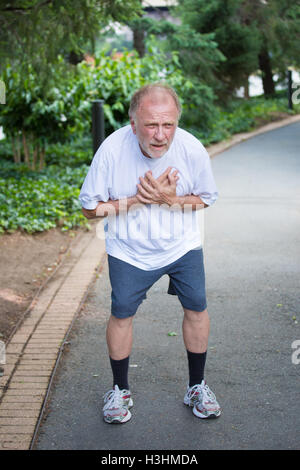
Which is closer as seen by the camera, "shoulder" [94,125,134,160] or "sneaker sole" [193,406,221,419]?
"shoulder" [94,125,134,160]

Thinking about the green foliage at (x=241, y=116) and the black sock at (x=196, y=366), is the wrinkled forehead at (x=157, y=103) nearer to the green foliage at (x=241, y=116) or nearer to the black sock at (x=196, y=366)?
the black sock at (x=196, y=366)

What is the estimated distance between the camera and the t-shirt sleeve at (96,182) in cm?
324

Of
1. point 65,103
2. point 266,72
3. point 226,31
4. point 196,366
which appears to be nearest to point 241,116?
point 226,31

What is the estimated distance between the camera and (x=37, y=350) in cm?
442

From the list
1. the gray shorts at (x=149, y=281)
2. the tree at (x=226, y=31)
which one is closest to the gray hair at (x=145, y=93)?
the gray shorts at (x=149, y=281)

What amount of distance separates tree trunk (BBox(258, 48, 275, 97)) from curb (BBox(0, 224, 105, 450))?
2055 cm

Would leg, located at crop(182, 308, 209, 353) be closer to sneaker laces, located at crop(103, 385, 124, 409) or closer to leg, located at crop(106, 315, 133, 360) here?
leg, located at crop(106, 315, 133, 360)

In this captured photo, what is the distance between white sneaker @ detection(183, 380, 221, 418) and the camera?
3.49m

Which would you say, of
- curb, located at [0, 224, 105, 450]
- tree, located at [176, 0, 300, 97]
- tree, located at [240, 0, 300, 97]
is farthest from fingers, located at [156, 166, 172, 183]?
tree, located at [240, 0, 300, 97]

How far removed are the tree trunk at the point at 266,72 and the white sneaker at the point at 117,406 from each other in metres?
22.9

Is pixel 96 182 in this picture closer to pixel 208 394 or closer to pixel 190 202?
pixel 190 202

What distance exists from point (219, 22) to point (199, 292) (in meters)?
18.8

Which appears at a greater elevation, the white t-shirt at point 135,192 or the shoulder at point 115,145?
the shoulder at point 115,145

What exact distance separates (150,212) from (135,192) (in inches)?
5.2
